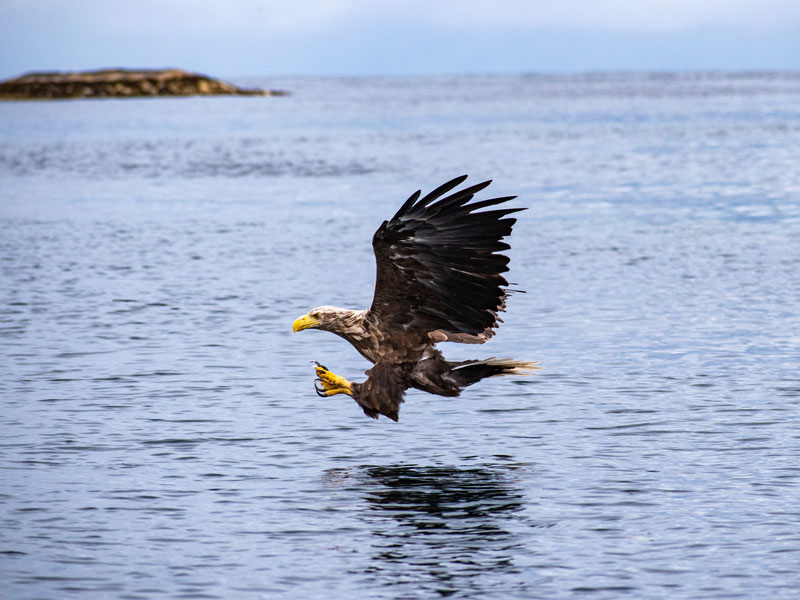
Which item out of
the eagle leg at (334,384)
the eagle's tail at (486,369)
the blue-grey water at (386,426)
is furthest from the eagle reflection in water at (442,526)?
the eagle's tail at (486,369)

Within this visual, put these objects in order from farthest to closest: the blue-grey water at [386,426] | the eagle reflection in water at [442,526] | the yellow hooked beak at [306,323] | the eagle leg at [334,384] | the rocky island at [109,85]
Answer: the rocky island at [109,85], the yellow hooked beak at [306,323], the eagle leg at [334,384], the blue-grey water at [386,426], the eagle reflection in water at [442,526]

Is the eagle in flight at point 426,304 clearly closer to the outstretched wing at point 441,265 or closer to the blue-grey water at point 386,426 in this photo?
the outstretched wing at point 441,265

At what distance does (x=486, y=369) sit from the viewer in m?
10.3

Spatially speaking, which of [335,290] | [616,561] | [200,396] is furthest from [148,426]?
[335,290]

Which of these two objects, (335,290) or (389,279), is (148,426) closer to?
(389,279)

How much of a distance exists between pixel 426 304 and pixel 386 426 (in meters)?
1.74

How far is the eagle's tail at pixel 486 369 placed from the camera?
10.3m

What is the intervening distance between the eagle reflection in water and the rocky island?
15623cm

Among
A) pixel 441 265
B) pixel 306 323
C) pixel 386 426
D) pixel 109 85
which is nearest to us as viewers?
pixel 441 265

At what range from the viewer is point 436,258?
9953 mm

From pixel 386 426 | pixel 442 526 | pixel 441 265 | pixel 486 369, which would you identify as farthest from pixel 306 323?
pixel 442 526

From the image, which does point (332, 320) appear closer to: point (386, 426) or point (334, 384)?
point (334, 384)

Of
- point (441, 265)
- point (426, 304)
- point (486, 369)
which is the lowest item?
point (486, 369)

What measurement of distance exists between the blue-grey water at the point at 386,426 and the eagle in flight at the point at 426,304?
642 mm
